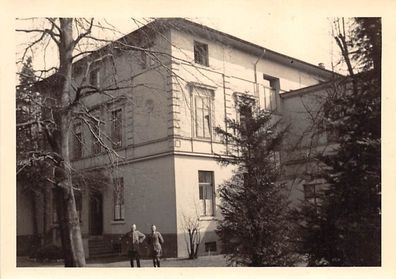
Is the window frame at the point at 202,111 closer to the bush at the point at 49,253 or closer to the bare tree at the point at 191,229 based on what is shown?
the bare tree at the point at 191,229

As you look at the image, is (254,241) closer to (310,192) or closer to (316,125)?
(310,192)

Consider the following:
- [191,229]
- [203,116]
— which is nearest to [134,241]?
[191,229]

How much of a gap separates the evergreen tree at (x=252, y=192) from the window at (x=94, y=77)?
6.04 feet

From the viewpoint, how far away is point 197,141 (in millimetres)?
6184

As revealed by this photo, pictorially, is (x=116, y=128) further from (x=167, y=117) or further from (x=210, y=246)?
(x=210, y=246)

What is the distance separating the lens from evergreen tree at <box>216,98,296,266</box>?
6.21 m

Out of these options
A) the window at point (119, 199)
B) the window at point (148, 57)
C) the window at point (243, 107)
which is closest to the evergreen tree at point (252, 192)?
the window at point (243, 107)

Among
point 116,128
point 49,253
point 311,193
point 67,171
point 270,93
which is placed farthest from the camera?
point 270,93

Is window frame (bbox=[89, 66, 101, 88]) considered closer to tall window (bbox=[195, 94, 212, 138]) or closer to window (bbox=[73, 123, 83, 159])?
window (bbox=[73, 123, 83, 159])

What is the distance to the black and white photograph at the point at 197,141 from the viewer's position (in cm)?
536

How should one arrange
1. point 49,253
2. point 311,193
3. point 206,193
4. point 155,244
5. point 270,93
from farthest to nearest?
1. point 270,93
2. point 206,193
3. point 311,193
4. point 155,244
5. point 49,253

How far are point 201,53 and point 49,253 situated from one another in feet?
10.8

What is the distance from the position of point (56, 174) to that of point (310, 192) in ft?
11.5
